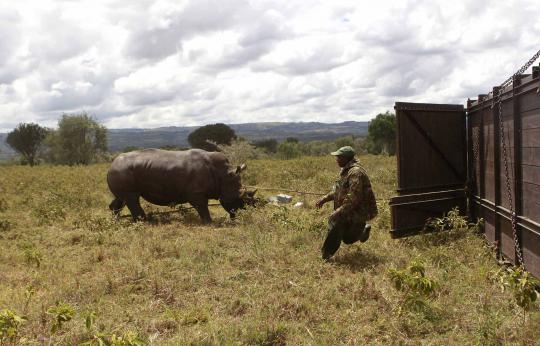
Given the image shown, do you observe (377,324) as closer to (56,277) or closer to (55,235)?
(56,277)

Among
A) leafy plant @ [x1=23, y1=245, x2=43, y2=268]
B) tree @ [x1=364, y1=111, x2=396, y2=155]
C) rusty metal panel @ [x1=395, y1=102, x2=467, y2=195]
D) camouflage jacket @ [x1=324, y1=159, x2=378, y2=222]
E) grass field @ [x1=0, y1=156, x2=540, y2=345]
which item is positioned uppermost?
tree @ [x1=364, y1=111, x2=396, y2=155]

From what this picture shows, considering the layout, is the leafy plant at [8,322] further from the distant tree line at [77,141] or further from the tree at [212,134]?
the tree at [212,134]

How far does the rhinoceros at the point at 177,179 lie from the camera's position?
35.8 feet

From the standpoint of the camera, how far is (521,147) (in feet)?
18.2

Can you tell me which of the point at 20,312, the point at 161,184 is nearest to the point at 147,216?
the point at 161,184

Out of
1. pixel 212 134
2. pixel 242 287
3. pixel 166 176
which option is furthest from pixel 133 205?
pixel 212 134

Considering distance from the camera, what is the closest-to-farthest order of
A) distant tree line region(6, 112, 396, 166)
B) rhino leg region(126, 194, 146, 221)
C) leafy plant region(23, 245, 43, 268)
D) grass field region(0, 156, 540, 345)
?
1. grass field region(0, 156, 540, 345)
2. leafy plant region(23, 245, 43, 268)
3. rhino leg region(126, 194, 146, 221)
4. distant tree line region(6, 112, 396, 166)

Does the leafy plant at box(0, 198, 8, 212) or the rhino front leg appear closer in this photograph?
the rhino front leg

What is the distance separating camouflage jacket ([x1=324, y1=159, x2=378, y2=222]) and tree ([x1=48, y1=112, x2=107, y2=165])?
52242mm

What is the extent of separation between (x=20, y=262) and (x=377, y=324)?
609 cm

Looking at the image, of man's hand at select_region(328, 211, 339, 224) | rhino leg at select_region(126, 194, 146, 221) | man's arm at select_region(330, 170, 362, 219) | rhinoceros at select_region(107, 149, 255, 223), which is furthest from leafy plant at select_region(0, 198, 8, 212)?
man's arm at select_region(330, 170, 362, 219)

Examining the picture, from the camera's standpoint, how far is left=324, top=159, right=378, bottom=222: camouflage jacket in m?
6.94

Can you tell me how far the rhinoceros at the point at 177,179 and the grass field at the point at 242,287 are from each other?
77 centimetres

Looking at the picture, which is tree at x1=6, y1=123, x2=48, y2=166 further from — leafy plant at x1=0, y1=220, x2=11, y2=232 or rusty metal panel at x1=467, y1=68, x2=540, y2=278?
rusty metal panel at x1=467, y1=68, x2=540, y2=278
